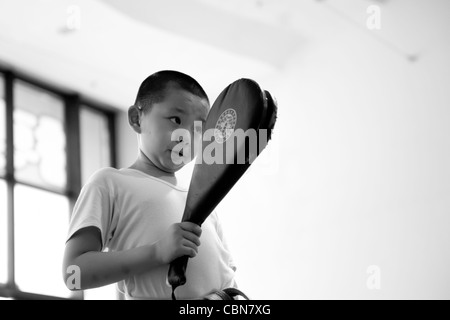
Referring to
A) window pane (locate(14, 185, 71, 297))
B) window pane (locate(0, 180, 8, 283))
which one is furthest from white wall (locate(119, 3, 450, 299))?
Answer: window pane (locate(0, 180, 8, 283))

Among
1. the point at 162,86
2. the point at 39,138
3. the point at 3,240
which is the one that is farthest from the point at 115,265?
the point at 39,138

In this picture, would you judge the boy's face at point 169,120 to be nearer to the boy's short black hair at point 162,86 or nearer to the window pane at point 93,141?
the boy's short black hair at point 162,86

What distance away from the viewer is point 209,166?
0.96 m

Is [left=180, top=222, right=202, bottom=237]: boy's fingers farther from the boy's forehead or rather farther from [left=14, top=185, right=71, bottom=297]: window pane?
[left=14, top=185, right=71, bottom=297]: window pane

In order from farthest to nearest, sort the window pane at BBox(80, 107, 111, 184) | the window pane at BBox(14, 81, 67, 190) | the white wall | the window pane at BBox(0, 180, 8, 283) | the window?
the window pane at BBox(80, 107, 111, 184)
the window pane at BBox(14, 81, 67, 190)
the window
the window pane at BBox(0, 180, 8, 283)
the white wall

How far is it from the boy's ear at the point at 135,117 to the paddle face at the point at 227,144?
26cm

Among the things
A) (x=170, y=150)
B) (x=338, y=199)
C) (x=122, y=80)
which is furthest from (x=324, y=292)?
(x=170, y=150)

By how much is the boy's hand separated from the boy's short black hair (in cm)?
29

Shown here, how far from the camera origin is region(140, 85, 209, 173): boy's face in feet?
3.75

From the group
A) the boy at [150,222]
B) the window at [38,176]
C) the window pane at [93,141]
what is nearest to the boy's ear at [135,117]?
the boy at [150,222]

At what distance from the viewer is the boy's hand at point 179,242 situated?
3.08 feet

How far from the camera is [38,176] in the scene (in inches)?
218

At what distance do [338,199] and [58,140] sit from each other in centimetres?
233

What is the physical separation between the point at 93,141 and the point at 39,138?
77cm
